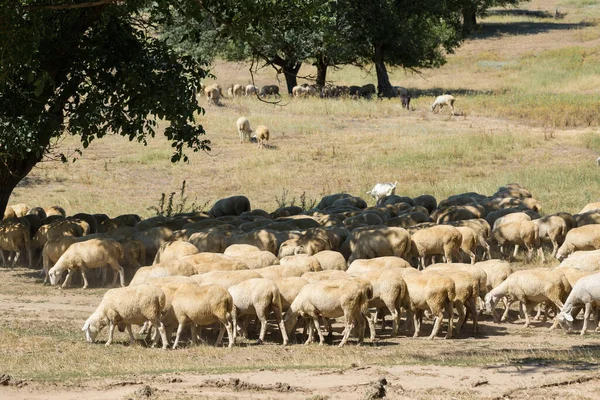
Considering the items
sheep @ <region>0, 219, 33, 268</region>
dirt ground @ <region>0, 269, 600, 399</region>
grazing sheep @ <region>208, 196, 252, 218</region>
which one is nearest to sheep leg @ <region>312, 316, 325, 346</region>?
dirt ground @ <region>0, 269, 600, 399</region>

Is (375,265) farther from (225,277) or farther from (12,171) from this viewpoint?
(12,171)

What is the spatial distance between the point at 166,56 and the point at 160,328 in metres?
9.45

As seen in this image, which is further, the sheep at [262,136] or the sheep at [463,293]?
the sheep at [262,136]

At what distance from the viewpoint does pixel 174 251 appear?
62.0ft

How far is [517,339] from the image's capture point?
1471 centimetres

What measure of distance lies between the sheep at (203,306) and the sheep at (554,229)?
973 cm

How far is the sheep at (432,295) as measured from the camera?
14.7m

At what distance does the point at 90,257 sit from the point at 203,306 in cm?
573

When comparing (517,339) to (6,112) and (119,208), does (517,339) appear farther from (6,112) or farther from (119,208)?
(119,208)

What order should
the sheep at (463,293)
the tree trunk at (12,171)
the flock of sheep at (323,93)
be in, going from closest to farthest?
1. the sheep at (463,293)
2. the tree trunk at (12,171)
3. the flock of sheep at (323,93)

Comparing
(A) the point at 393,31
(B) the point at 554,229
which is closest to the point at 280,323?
(B) the point at 554,229

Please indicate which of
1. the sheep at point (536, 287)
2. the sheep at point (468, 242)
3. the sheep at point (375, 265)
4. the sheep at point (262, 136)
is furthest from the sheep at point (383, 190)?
the sheep at point (536, 287)

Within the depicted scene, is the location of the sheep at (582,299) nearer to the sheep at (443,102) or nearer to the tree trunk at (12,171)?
the tree trunk at (12,171)

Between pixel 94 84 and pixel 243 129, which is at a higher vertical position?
pixel 94 84
